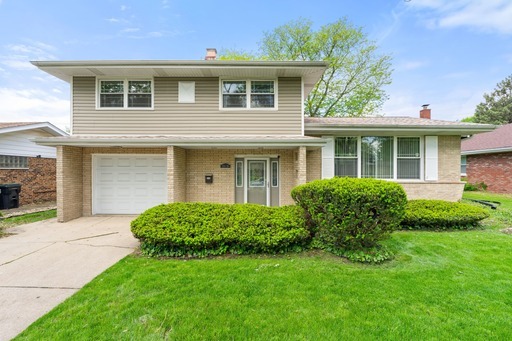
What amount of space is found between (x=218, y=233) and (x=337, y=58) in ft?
67.2

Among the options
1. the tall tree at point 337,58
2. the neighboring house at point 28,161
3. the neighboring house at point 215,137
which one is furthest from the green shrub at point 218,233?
the tall tree at point 337,58

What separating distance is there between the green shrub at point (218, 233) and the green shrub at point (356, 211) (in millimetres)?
647

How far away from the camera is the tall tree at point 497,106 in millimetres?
35188

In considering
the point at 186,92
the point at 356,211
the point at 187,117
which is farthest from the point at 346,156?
the point at 186,92

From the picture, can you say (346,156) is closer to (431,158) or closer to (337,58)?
(431,158)

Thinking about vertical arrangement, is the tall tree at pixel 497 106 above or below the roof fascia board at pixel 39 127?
above

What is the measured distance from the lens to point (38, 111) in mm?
33812

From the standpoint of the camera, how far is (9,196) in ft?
34.2

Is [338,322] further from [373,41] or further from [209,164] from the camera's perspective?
[373,41]

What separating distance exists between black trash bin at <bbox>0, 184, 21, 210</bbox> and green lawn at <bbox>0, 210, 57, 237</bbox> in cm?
212

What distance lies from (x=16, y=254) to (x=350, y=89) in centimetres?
2276

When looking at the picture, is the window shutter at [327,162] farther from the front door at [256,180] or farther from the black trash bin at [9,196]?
the black trash bin at [9,196]

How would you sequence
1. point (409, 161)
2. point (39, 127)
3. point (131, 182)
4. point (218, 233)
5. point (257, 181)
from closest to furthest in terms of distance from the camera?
point (218, 233), point (131, 182), point (257, 181), point (409, 161), point (39, 127)

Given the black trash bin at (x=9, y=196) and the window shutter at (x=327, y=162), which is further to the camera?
the black trash bin at (x=9, y=196)
